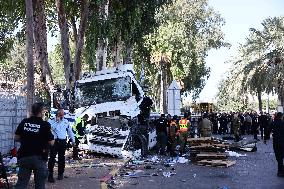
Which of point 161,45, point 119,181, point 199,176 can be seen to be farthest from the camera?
point 161,45

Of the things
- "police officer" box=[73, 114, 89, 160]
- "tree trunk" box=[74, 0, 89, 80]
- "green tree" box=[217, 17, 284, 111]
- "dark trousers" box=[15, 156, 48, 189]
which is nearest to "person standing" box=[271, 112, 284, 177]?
"dark trousers" box=[15, 156, 48, 189]

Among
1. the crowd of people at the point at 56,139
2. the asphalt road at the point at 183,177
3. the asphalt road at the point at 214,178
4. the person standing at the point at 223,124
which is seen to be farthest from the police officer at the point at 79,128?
the person standing at the point at 223,124

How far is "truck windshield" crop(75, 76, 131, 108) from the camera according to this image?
63.4 feet

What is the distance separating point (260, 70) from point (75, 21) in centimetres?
1690

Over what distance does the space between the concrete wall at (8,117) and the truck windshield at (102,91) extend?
2497 mm

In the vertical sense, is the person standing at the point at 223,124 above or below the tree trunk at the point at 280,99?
below

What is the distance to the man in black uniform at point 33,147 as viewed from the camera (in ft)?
24.0

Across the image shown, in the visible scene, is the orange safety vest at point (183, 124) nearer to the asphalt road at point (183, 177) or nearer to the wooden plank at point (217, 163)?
the asphalt road at point (183, 177)

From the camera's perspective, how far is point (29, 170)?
7410mm

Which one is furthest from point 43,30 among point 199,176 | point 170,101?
point 199,176

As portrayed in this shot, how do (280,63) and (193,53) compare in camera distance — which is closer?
(280,63)

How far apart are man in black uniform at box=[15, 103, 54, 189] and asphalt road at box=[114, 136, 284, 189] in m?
4.11

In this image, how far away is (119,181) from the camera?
1227 cm

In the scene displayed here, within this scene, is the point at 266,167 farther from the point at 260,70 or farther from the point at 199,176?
the point at 260,70
